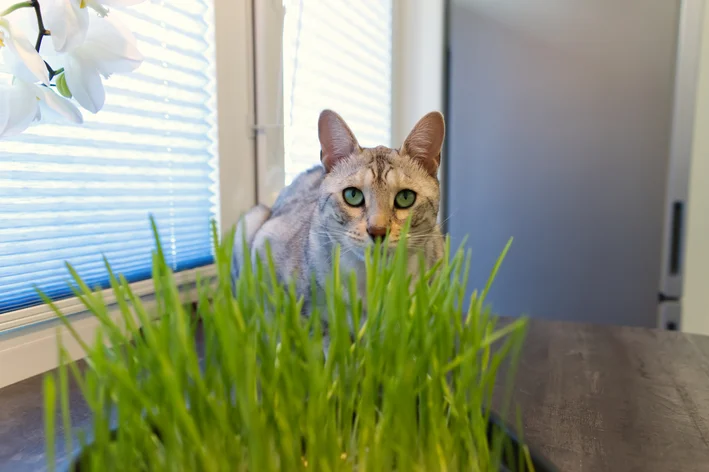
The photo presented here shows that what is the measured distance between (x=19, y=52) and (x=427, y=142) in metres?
0.62

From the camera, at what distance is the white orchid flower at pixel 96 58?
16.6 inches

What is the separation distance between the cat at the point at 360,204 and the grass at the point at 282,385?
16.0 inches

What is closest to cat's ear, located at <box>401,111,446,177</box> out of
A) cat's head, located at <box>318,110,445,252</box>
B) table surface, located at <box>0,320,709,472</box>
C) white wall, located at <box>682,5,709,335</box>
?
cat's head, located at <box>318,110,445,252</box>

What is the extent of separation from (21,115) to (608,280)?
65.7 inches

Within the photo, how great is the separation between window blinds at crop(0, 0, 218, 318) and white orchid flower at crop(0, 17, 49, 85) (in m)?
0.34

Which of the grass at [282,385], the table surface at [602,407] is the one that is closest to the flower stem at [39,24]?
the grass at [282,385]

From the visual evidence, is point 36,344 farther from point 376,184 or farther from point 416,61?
point 416,61

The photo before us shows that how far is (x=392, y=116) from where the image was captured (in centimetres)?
190

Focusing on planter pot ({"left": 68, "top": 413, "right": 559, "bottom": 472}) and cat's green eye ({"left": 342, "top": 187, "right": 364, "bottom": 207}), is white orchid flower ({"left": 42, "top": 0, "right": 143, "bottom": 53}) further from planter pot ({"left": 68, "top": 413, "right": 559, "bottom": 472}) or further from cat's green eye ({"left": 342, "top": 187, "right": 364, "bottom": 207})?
cat's green eye ({"left": 342, "top": 187, "right": 364, "bottom": 207})

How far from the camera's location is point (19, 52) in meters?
0.36

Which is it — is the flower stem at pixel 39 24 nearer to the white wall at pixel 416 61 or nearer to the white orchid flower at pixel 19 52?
the white orchid flower at pixel 19 52

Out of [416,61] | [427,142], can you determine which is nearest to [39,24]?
[427,142]

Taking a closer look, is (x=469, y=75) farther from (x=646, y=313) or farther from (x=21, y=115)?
(x=21, y=115)

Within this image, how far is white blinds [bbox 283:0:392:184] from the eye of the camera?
1253mm
